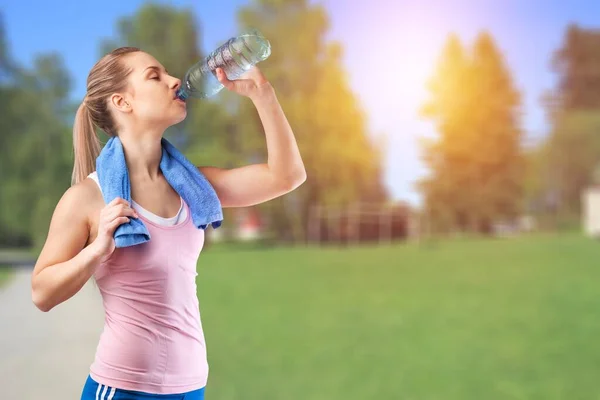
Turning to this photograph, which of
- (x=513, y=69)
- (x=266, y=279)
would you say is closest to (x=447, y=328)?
(x=266, y=279)

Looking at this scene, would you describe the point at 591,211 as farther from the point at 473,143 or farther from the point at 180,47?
the point at 180,47

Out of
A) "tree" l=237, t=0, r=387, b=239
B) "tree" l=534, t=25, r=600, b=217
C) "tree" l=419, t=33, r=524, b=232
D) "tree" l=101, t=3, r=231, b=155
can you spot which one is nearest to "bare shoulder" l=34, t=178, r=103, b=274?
"tree" l=101, t=3, r=231, b=155

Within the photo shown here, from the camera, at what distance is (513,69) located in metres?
10.2

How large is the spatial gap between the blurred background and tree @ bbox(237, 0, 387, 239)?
0.07 feet

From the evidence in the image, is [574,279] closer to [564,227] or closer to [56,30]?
[564,227]

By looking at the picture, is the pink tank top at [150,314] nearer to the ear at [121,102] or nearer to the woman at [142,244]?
the woman at [142,244]

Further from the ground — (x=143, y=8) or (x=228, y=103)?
(x=143, y=8)

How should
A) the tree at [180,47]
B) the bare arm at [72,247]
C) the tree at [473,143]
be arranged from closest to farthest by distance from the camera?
the bare arm at [72,247]
the tree at [180,47]
the tree at [473,143]

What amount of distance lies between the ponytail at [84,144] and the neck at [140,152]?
0.13 ft

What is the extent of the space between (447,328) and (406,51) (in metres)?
4.55

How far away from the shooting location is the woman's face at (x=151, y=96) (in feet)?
3.09

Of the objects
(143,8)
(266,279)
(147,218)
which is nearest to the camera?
(147,218)

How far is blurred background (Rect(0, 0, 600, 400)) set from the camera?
6.61m

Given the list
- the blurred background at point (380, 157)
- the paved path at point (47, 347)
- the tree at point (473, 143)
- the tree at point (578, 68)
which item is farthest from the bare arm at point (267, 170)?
the tree at point (578, 68)
